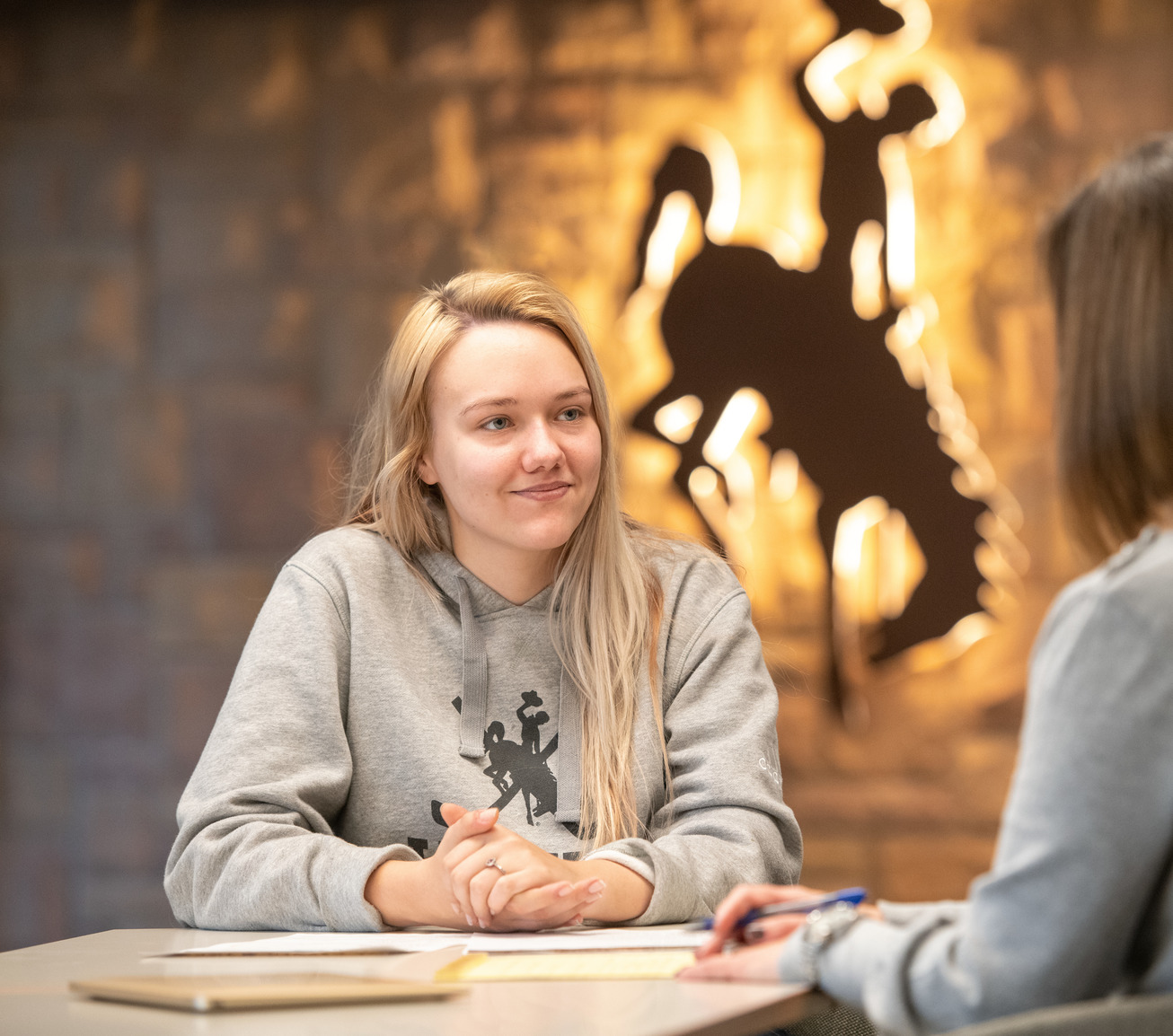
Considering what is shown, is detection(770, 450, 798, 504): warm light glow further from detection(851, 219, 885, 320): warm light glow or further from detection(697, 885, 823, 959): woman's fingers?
detection(697, 885, 823, 959): woman's fingers

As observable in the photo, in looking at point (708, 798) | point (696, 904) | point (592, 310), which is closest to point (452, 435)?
point (708, 798)

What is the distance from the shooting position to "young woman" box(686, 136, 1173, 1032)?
2.52 ft

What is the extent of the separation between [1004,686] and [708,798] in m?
1.53

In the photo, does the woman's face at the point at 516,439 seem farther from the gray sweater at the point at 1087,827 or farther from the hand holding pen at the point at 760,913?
the gray sweater at the point at 1087,827

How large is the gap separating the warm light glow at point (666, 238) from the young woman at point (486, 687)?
1147mm

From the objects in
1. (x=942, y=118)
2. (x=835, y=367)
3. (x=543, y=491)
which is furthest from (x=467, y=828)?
(x=942, y=118)

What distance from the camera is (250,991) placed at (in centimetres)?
91

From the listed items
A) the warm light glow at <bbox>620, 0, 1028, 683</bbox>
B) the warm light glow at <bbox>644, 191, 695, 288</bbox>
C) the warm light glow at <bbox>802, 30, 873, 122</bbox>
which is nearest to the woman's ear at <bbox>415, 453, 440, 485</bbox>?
the warm light glow at <bbox>620, 0, 1028, 683</bbox>

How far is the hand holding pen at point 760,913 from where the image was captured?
1.03m

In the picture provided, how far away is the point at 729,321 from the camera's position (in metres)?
2.98

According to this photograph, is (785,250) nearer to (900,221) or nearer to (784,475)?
(900,221)

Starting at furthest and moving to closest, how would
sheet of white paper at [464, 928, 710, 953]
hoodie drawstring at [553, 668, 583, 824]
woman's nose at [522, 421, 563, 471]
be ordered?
woman's nose at [522, 421, 563, 471] → hoodie drawstring at [553, 668, 583, 824] → sheet of white paper at [464, 928, 710, 953]

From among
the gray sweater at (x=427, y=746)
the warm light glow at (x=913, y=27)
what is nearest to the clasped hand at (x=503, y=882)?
the gray sweater at (x=427, y=746)

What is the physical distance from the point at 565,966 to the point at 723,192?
2.26 metres
